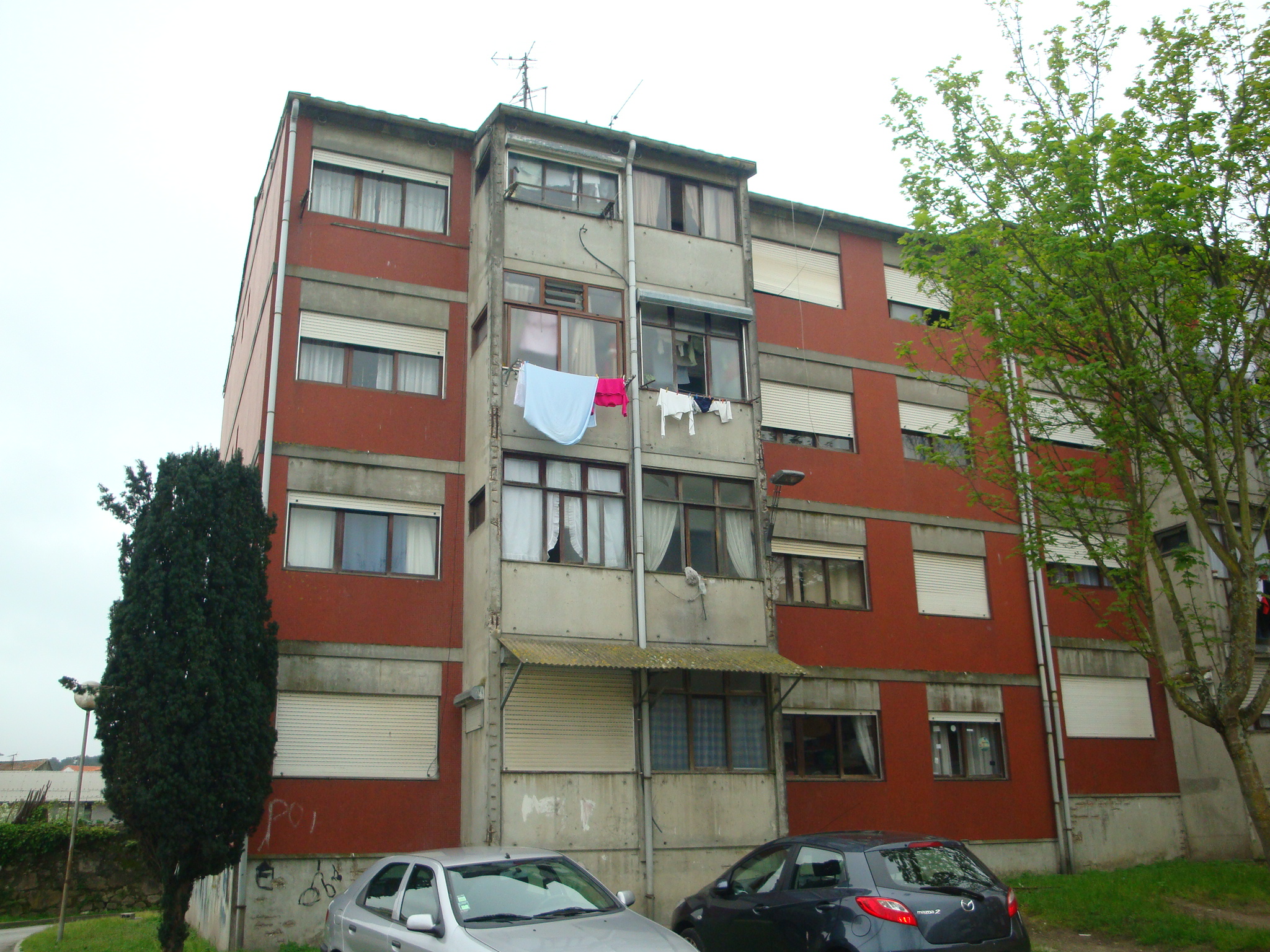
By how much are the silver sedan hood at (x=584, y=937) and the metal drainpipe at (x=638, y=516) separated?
6958mm

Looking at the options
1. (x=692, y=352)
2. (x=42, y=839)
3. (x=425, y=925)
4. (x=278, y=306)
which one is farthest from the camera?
(x=42, y=839)

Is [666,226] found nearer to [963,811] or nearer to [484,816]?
[484,816]

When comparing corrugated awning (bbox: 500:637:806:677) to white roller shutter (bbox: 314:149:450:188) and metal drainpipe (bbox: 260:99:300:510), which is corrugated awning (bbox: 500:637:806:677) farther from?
white roller shutter (bbox: 314:149:450:188)

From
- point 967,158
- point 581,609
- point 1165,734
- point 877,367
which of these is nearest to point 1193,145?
point 967,158

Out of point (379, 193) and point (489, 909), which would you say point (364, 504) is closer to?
point (379, 193)

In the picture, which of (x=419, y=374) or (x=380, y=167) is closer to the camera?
(x=419, y=374)

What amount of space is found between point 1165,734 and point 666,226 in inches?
545

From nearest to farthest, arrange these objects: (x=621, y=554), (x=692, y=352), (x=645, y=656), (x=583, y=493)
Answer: (x=645, y=656) → (x=621, y=554) → (x=583, y=493) → (x=692, y=352)

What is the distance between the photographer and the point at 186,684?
503 inches

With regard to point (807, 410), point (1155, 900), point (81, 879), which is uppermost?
point (807, 410)

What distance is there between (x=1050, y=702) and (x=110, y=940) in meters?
16.7

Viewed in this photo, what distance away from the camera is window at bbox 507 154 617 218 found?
17.7 meters

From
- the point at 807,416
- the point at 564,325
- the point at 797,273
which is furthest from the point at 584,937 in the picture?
the point at 797,273

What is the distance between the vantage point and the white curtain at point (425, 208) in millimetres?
18406
